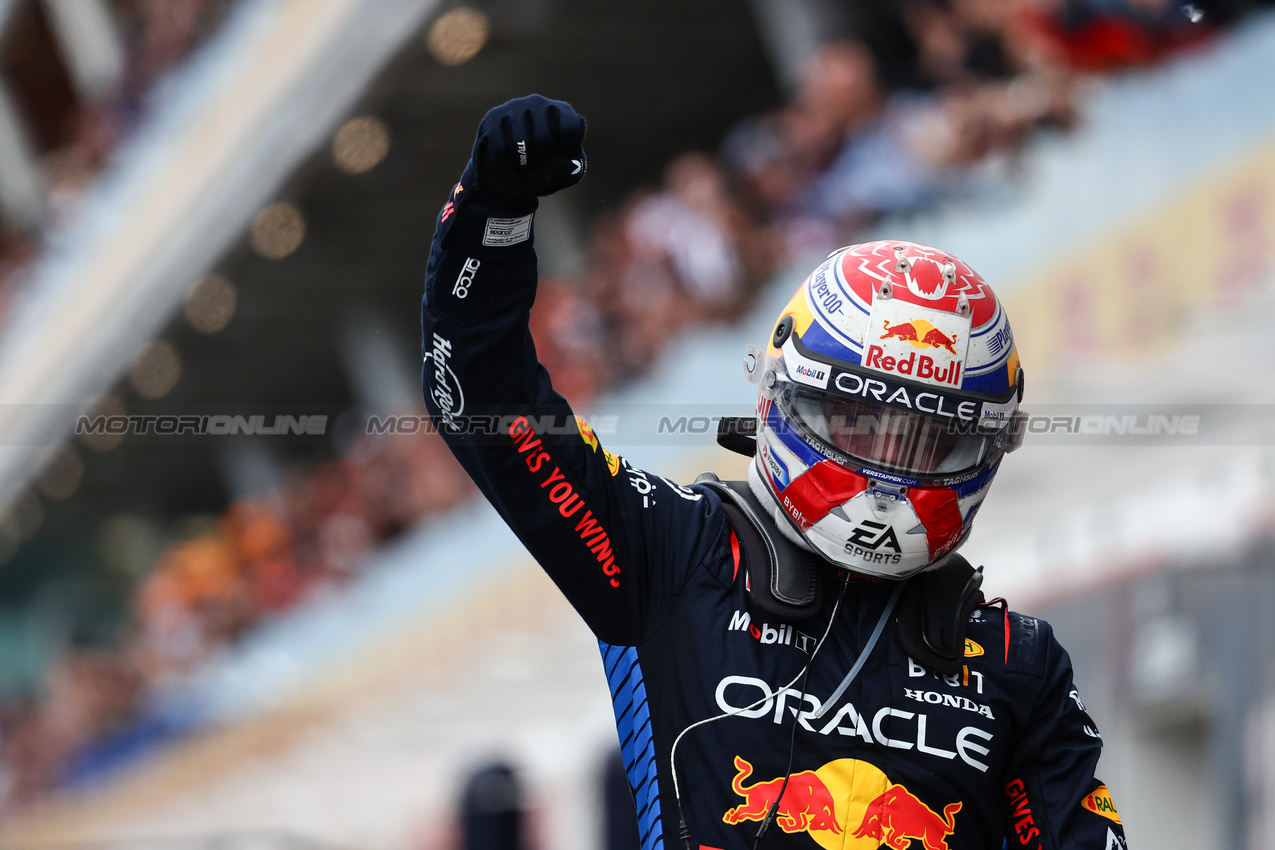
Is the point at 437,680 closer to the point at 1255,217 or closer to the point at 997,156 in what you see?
the point at 997,156

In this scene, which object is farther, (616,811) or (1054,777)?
(616,811)

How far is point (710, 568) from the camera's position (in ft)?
6.92

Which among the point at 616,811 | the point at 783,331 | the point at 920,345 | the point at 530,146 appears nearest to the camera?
the point at 530,146

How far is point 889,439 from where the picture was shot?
2133mm

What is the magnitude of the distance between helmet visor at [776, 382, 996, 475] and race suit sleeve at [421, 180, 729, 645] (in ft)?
0.75

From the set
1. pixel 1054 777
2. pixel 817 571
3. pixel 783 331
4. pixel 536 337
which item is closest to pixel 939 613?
pixel 817 571

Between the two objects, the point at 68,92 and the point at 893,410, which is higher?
the point at 68,92

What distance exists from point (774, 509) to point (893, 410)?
227mm

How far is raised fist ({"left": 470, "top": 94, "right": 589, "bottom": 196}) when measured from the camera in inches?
71.2

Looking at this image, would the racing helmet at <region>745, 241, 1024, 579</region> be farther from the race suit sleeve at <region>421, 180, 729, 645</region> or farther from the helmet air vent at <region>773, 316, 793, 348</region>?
the race suit sleeve at <region>421, 180, 729, 645</region>

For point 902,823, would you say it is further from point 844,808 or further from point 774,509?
point 774,509

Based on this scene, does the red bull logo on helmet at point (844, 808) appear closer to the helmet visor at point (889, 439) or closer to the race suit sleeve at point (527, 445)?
the race suit sleeve at point (527, 445)

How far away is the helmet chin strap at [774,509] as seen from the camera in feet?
7.04

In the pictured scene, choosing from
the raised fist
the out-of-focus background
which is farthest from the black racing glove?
the out-of-focus background
